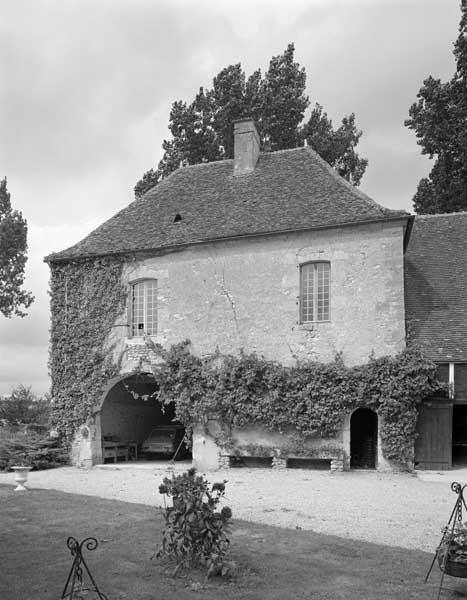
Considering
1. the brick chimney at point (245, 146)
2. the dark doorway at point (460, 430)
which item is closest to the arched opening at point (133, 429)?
the brick chimney at point (245, 146)

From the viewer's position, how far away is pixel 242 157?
20.1 meters

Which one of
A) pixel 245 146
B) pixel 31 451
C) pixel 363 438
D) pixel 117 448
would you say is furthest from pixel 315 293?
pixel 31 451

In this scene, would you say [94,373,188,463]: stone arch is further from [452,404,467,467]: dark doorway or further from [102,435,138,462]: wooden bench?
[452,404,467,467]: dark doorway

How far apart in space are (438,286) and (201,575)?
1320 cm

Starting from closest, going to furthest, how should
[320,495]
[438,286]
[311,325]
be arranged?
[320,495]
[311,325]
[438,286]

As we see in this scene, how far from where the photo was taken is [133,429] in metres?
20.4

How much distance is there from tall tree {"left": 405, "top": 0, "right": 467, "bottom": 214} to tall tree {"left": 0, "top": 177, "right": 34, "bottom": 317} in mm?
20957

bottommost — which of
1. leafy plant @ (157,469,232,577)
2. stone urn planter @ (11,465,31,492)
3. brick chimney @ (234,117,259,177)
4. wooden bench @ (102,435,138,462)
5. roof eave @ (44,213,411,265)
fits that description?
wooden bench @ (102,435,138,462)

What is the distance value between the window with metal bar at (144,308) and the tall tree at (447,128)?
48.3ft

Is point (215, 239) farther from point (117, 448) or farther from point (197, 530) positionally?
point (197, 530)

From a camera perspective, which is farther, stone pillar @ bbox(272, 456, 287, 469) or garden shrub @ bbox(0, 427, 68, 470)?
garden shrub @ bbox(0, 427, 68, 470)

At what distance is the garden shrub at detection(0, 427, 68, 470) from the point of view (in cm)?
1662

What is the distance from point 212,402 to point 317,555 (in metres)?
9.30

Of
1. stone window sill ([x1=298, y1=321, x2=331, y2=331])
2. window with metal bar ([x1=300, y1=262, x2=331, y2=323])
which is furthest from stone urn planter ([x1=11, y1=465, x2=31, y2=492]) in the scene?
window with metal bar ([x1=300, y1=262, x2=331, y2=323])
